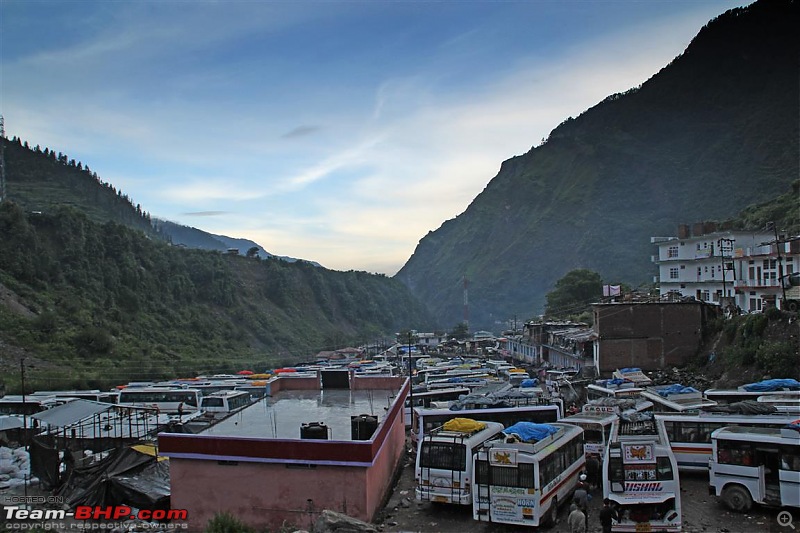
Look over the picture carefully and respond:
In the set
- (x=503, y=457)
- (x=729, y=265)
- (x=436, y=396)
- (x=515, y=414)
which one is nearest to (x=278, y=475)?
(x=503, y=457)

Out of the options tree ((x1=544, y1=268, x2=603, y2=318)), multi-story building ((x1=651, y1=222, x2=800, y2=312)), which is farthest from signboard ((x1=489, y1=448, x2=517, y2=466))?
tree ((x1=544, y1=268, x2=603, y2=318))

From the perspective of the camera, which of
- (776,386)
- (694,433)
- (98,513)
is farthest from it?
(776,386)

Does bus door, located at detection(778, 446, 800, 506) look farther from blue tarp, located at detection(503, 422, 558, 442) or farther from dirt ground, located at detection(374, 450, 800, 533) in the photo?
A: blue tarp, located at detection(503, 422, 558, 442)

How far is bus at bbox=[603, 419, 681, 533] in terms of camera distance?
426 inches

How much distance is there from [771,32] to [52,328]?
161399 mm

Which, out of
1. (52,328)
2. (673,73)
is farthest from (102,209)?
(673,73)

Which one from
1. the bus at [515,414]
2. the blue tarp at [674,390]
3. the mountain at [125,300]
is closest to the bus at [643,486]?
the bus at [515,414]

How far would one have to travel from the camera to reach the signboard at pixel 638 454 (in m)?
11.0

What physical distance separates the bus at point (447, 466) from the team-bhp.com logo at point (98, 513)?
16.6 ft

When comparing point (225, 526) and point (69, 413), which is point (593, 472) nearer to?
point (225, 526)

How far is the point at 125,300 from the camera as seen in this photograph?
62.1 meters

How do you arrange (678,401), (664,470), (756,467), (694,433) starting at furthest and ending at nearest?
(678,401)
(694,433)
(756,467)
(664,470)

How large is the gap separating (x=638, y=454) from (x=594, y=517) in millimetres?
2114

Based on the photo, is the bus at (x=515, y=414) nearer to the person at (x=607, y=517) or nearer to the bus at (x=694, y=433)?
the bus at (x=694, y=433)
